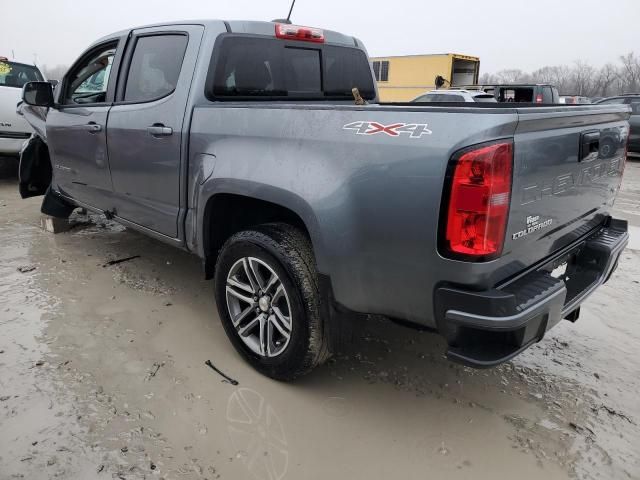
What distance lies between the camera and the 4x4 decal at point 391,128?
1.90 metres

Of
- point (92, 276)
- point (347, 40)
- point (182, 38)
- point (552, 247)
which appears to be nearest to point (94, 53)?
point (182, 38)

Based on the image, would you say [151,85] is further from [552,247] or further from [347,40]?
[552,247]

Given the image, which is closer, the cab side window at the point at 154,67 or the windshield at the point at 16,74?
the cab side window at the point at 154,67

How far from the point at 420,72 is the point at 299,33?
18256 mm

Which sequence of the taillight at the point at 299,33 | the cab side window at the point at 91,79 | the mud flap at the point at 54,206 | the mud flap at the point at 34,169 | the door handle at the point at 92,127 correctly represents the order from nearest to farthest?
1. the taillight at the point at 299,33
2. the door handle at the point at 92,127
3. the cab side window at the point at 91,79
4. the mud flap at the point at 54,206
5. the mud flap at the point at 34,169

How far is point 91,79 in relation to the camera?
4.22 metres

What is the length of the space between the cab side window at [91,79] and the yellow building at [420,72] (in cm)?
1699

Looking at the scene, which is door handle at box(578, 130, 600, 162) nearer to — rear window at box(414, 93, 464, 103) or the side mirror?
the side mirror

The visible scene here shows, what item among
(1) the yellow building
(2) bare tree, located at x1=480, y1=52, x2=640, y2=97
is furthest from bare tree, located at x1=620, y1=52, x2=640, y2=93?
(1) the yellow building

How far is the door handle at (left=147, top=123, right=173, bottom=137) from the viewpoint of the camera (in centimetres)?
301

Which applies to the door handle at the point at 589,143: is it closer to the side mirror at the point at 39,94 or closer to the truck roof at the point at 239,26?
the truck roof at the point at 239,26

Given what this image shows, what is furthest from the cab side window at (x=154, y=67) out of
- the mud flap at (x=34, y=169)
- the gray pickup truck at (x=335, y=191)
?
the mud flap at (x=34, y=169)

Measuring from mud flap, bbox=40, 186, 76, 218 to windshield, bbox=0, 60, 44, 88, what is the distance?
388 cm

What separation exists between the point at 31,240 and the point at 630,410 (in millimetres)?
5241
